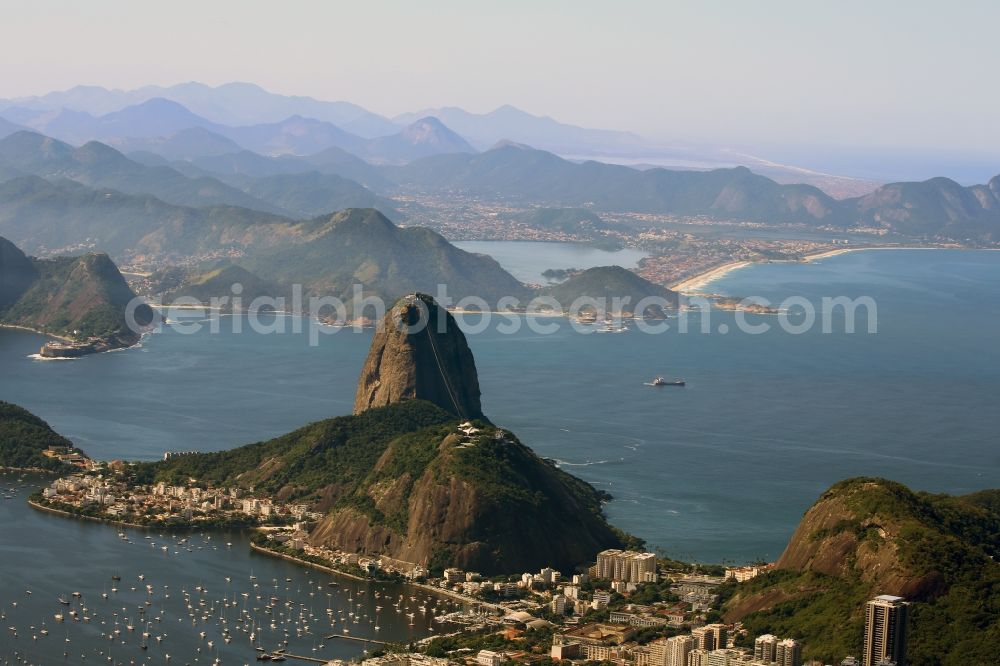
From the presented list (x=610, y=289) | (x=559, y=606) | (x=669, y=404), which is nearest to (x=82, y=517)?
(x=559, y=606)

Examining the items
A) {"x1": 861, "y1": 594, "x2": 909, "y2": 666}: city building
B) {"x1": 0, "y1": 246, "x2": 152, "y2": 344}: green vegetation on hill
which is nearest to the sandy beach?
{"x1": 0, "y1": 246, "x2": 152, "y2": 344}: green vegetation on hill

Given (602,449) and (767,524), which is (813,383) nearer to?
(602,449)

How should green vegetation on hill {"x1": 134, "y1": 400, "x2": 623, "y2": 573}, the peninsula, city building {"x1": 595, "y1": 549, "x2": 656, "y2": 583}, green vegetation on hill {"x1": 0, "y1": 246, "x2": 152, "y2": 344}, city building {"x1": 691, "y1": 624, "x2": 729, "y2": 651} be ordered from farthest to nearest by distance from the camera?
green vegetation on hill {"x1": 0, "y1": 246, "x2": 152, "y2": 344} → the peninsula → green vegetation on hill {"x1": 134, "y1": 400, "x2": 623, "y2": 573} → city building {"x1": 595, "y1": 549, "x2": 656, "y2": 583} → city building {"x1": 691, "y1": 624, "x2": 729, "y2": 651}

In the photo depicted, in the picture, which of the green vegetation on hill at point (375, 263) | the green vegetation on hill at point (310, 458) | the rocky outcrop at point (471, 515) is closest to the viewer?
the rocky outcrop at point (471, 515)

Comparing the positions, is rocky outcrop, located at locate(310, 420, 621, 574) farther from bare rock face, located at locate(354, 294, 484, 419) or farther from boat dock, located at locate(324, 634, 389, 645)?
bare rock face, located at locate(354, 294, 484, 419)

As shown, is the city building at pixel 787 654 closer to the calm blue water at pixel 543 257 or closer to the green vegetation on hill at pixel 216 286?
the green vegetation on hill at pixel 216 286

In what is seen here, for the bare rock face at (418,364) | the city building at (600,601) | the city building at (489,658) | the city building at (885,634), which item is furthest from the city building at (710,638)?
the bare rock face at (418,364)
